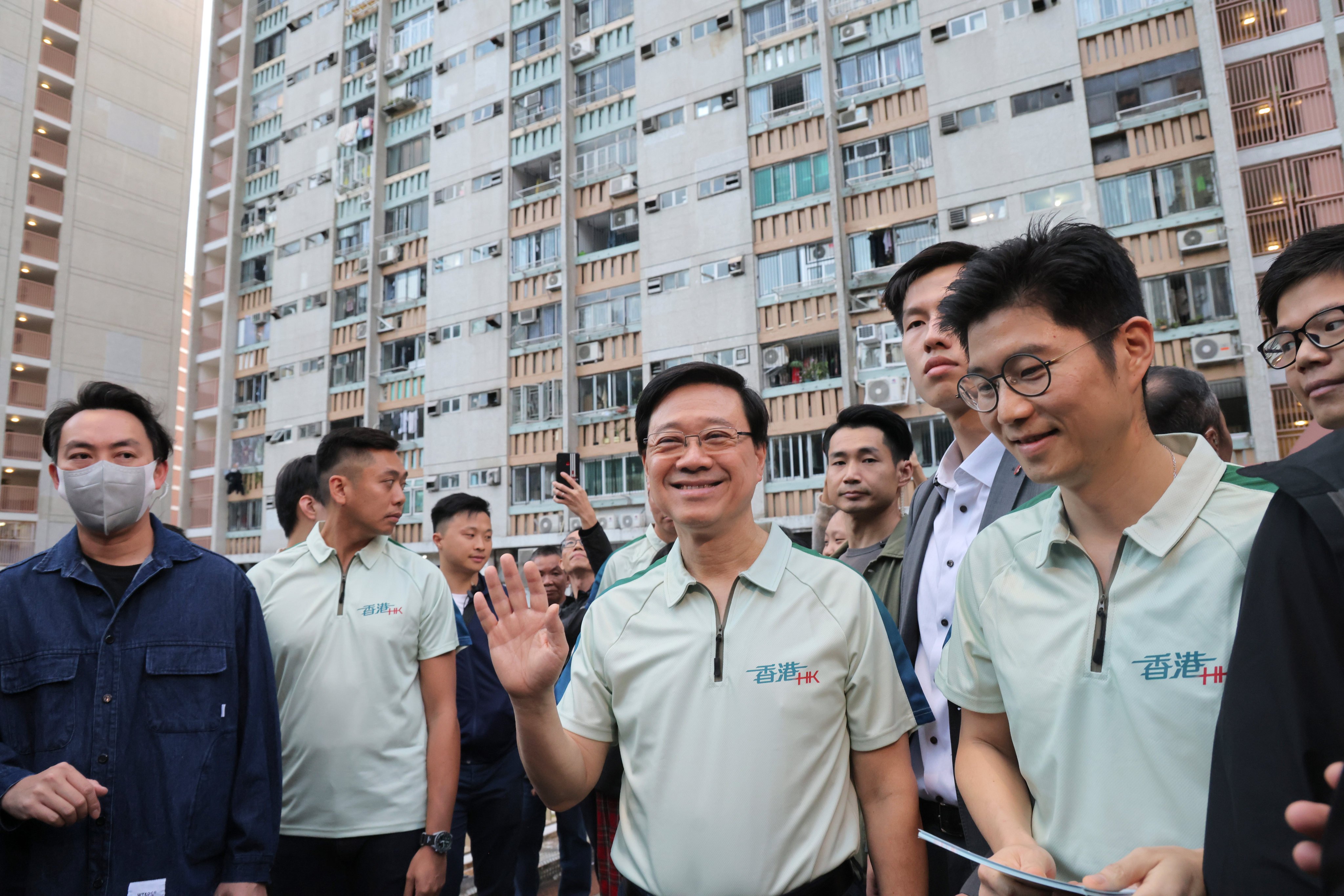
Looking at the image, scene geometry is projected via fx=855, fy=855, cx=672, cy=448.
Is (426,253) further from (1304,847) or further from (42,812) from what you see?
(1304,847)

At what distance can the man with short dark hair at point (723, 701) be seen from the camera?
209cm

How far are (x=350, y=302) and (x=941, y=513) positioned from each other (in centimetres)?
2857

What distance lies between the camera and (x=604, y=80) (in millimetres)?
24172

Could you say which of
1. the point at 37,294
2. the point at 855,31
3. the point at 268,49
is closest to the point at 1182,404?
the point at 855,31

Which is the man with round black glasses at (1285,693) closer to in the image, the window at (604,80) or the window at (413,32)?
the window at (604,80)

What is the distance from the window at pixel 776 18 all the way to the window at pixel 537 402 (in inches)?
401

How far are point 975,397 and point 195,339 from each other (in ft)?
Result: 120

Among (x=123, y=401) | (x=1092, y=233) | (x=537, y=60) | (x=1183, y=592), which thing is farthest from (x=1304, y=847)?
(x=537, y=60)

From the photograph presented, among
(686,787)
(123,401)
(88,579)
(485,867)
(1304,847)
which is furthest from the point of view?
(485,867)

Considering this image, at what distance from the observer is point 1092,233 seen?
191 cm

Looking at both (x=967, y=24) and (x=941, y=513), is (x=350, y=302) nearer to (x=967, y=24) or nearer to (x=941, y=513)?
(x=967, y=24)

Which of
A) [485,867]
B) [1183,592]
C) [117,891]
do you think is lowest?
[485,867]

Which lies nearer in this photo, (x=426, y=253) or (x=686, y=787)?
(x=686, y=787)

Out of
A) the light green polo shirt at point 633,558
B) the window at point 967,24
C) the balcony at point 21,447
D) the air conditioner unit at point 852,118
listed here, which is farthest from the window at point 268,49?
the light green polo shirt at point 633,558
